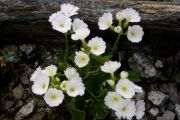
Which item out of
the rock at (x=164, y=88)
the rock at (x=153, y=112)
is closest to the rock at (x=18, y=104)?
the rock at (x=153, y=112)

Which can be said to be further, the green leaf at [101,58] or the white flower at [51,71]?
the green leaf at [101,58]

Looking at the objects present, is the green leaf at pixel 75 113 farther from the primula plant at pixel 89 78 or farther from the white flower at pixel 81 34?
the white flower at pixel 81 34

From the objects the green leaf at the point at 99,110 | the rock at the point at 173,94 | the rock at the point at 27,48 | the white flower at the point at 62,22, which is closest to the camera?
the white flower at the point at 62,22

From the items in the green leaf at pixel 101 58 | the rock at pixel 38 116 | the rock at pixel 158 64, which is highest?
the green leaf at pixel 101 58

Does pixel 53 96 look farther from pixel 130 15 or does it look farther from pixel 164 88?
pixel 164 88

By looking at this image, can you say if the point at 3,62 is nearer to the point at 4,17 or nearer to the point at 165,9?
the point at 4,17

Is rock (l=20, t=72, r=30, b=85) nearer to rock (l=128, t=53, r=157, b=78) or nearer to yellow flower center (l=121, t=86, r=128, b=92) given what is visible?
rock (l=128, t=53, r=157, b=78)

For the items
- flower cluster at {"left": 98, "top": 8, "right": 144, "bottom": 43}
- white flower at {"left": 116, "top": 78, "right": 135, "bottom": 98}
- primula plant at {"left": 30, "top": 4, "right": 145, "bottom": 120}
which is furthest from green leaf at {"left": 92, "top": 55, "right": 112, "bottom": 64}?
white flower at {"left": 116, "top": 78, "right": 135, "bottom": 98}

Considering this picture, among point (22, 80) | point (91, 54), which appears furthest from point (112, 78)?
point (22, 80)
